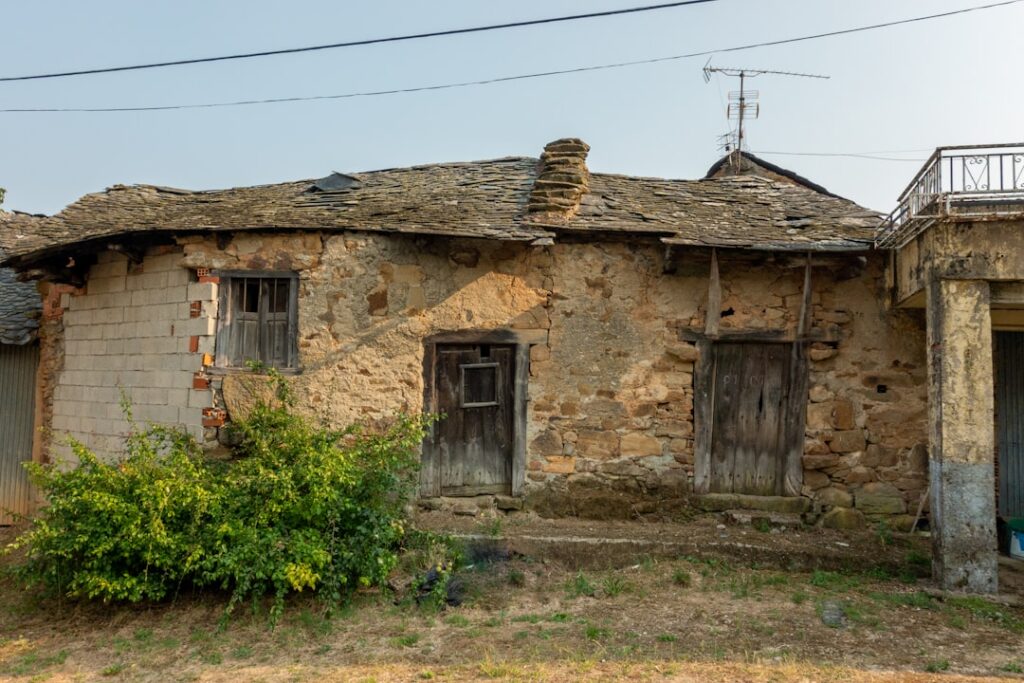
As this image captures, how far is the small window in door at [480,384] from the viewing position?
7953 millimetres

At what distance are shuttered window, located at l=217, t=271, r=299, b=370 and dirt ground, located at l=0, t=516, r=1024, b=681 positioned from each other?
2566mm

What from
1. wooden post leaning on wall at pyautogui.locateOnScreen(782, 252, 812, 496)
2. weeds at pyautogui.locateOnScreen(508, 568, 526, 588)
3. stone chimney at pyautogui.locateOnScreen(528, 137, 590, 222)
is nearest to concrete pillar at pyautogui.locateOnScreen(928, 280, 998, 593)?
wooden post leaning on wall at pyautogui.locateOnScreen(782, 252, 812, 496)

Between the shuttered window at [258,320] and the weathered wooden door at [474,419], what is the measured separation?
1643 millimetres

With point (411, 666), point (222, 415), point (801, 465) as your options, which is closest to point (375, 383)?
point (222, 415)

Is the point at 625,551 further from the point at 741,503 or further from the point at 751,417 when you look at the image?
the point at 751,417

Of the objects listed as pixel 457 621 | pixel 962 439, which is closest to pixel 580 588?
pixel 457 621

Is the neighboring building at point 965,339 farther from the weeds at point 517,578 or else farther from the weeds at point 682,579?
the weeds at point 517,578

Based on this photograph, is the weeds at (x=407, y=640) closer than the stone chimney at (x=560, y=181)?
Yes

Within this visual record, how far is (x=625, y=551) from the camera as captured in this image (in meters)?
6.91

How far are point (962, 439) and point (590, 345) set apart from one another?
3.53 m

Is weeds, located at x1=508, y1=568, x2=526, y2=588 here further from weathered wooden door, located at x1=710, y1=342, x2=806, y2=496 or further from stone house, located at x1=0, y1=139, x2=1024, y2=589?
weathered wooden door, located at x1=710, y1=342, x2=806, y2=496

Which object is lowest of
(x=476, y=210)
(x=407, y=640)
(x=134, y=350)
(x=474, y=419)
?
(x=407, y=640)

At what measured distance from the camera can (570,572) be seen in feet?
22.1

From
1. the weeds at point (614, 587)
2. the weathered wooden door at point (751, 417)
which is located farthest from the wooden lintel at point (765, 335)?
the weeds at point (614, 587)
